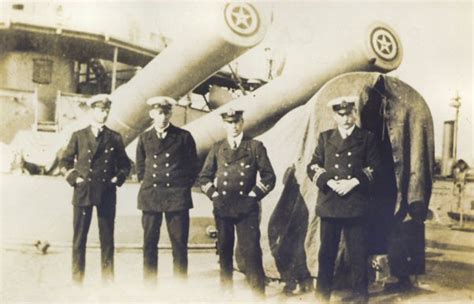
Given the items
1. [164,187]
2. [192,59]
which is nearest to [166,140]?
[164,187]

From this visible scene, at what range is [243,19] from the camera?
4.30 m

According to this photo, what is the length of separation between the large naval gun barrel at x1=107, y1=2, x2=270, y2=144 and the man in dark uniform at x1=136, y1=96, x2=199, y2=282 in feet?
2.62

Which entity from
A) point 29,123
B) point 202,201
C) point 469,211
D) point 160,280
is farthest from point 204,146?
point 469,211

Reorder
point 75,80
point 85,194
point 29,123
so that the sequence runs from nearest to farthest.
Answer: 1. point 85,194
2. point 29,123
3. point 75,80

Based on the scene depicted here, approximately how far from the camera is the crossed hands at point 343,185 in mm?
3590

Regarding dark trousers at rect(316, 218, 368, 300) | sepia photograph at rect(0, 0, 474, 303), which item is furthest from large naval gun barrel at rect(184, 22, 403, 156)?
dark trousers at rect(316, 218, 368, 300)

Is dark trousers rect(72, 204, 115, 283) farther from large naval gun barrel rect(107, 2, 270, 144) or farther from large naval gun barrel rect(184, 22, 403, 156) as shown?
large naval gun barrel rect(107, 2, 270, 144)

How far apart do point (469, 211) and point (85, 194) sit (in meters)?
13.3

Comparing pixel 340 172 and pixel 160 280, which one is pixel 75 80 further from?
pixel 340 172

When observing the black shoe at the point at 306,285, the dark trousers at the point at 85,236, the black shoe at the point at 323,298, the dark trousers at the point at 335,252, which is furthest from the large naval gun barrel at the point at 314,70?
the black shoe at the point at 323,298

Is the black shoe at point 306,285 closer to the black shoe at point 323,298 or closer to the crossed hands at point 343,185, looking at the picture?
the black shoe at point 323,298

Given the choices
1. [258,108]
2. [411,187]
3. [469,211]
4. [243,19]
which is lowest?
[469,211]

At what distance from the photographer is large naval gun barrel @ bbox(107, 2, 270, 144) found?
429 cm

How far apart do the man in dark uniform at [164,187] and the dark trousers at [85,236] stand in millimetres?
283
